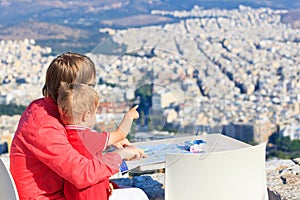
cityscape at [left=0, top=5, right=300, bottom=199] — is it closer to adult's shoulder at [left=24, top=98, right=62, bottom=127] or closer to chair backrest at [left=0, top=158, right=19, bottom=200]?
adult's shoulder at [left=24, top=98, right=62, bottom=127]

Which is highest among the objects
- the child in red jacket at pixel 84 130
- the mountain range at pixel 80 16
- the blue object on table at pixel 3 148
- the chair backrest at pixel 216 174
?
the mountain range at pixel 80 16

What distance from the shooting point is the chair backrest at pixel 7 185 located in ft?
4.34

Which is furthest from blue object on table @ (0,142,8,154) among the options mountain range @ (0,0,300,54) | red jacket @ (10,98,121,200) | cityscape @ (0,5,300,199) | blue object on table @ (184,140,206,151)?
red jacket @ (10,98,121,200)

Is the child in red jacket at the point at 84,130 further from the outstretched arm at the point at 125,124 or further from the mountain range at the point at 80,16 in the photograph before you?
the mountain range at the point at 80,16

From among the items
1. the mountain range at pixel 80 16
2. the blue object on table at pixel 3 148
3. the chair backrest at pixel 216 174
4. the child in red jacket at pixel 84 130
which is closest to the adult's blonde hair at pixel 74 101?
the child in red jacket at pixel 84 130

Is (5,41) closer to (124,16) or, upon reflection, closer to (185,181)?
(124,16)

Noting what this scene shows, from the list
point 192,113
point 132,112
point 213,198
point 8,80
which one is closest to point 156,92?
point 192,113

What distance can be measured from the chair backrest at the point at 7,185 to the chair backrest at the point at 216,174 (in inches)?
18.8

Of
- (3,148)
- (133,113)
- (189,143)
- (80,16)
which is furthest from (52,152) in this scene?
(80,16)

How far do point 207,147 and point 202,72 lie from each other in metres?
0.25

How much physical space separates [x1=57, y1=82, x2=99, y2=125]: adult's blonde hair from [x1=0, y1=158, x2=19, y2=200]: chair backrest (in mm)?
195

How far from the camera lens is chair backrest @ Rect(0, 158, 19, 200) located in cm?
132

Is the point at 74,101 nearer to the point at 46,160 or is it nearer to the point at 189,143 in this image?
the point at 46,160

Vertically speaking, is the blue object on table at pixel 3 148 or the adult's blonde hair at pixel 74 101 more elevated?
the adult's blonde hair at pixel 74 101
